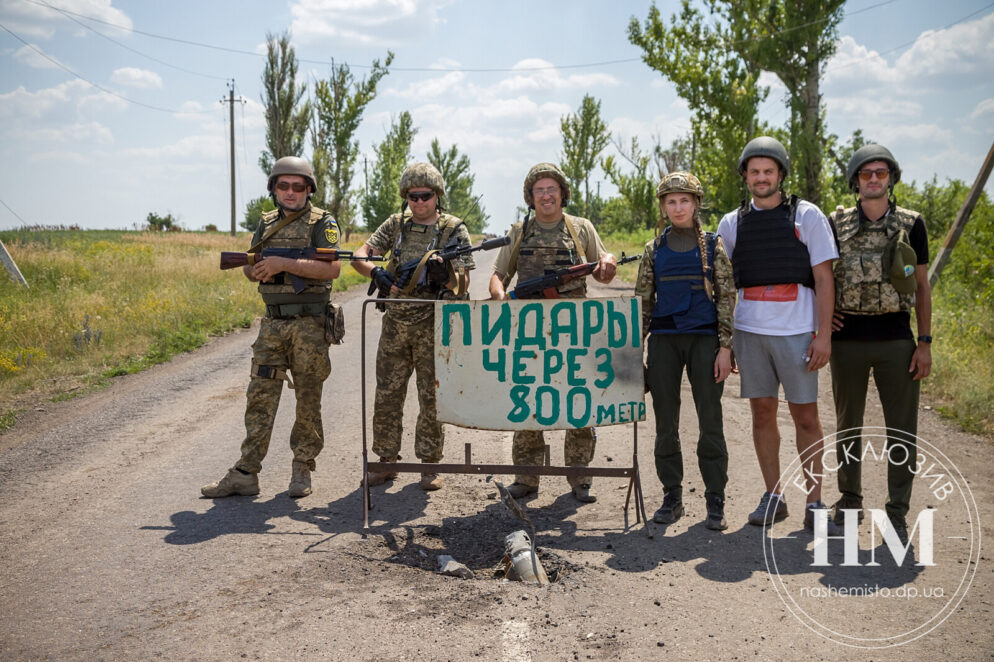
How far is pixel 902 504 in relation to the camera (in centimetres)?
453

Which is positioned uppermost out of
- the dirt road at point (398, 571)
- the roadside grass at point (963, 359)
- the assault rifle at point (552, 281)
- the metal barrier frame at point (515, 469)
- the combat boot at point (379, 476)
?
the assault rifle at point (552, 281)

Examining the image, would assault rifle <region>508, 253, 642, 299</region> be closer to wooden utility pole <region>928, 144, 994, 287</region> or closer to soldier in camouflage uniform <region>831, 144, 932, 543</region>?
soldier in camouflage uniform <region>831, 144, 932, 543</region>

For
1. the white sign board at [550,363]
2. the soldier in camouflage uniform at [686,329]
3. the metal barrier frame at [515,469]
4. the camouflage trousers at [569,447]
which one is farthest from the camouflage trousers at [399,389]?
the soldier in camouflage uniform at [686,329]

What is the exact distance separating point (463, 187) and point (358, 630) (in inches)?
2198

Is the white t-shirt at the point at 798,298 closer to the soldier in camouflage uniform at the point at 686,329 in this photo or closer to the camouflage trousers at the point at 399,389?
the soldier in camouflage uniform at the point at 686,329

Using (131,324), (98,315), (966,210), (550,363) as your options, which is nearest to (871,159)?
(550,363)

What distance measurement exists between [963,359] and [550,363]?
7.23 m

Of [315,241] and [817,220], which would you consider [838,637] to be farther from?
[315,241]

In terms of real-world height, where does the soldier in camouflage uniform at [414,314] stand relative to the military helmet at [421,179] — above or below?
below

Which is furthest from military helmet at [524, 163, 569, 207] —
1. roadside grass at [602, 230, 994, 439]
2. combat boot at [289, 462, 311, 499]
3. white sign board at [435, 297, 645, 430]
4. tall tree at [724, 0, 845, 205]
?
tall tree at [724, 0, 845, 205]

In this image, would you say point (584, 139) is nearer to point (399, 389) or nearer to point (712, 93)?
point (712, 93)

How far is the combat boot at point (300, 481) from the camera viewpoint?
17.5 ft

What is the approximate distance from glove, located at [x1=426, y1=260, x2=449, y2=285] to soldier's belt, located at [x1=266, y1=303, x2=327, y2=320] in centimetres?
83

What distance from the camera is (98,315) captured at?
13.2 metres
